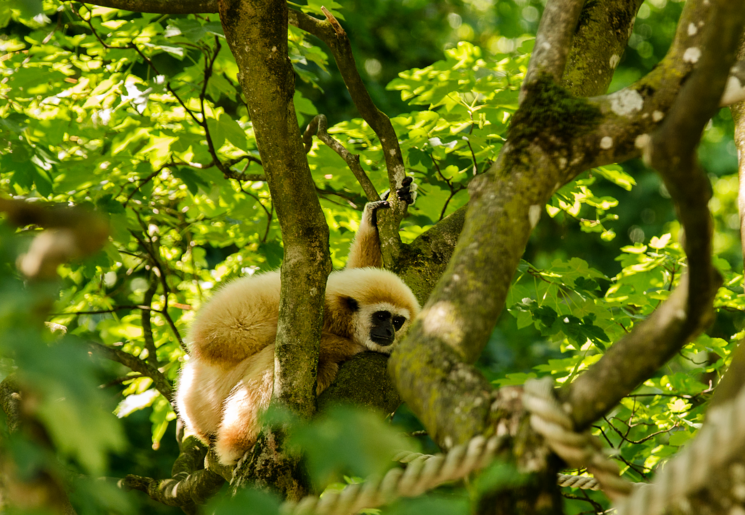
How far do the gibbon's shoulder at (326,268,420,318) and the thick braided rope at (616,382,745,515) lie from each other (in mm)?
2757

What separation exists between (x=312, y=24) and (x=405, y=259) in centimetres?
143

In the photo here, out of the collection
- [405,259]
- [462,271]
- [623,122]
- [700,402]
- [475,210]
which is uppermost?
[623,122]

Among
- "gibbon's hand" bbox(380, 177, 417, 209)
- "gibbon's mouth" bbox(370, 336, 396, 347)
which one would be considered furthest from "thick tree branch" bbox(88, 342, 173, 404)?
"gibbon's hand" bbox(380, 177, 417, 209)

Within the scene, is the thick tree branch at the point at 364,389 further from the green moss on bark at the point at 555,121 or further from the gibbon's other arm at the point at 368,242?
the green moss on bark at the point at 555,121

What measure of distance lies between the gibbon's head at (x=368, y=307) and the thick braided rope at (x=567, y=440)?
2.59m

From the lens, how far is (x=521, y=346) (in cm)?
1129

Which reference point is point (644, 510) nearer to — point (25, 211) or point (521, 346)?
point (25, 211)

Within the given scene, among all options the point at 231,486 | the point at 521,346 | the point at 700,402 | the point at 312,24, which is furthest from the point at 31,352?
the point at 521,346

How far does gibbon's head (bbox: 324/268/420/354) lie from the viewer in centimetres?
403

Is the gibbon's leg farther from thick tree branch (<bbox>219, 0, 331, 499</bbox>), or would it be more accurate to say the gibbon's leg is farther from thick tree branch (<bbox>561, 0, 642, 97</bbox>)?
thick tree branch (<bbox>561, 0, 642, 97</bbox>)

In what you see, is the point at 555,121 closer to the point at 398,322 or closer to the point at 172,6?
the point at 172,6

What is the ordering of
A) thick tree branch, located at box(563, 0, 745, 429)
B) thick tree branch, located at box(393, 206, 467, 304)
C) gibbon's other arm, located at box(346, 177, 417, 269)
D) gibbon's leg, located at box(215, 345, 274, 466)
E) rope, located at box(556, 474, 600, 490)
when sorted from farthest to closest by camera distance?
gibbon's other arm, located at box(346, 177, 417, 269) < thick tree branch, located at box(393, 206, 467, 304) < gibbon's leg, located at box(215, 345, 274, 466) < rope, located at box(556, 474, 600, 490) < thick tree branch, located at box(563, 0, 745, 429)

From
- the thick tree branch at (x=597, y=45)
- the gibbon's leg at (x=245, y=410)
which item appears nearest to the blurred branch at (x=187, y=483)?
the gibbon's leg at (x=245, y=410)

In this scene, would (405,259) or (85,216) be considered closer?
(85,216)
